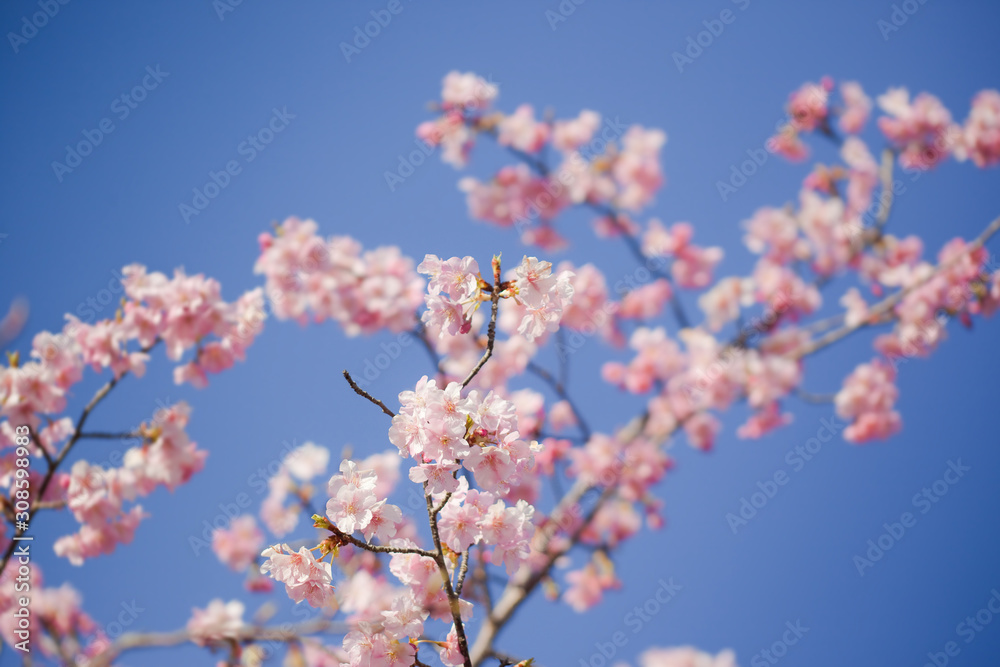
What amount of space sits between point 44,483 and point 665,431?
5353 millimetres

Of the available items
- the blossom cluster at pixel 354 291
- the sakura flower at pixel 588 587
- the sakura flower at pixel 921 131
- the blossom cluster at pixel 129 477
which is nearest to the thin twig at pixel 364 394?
the blossom cluster at pixel 129 477

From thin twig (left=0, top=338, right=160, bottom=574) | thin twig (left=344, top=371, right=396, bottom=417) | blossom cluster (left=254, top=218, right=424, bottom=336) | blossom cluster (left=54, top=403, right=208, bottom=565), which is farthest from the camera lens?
blossom cluster (left=254, top=218, right=424, bottom=336)

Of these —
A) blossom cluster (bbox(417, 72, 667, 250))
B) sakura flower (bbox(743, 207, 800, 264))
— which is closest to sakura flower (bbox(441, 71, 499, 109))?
blossom cluster (bbox(417, 72, 667, 250))

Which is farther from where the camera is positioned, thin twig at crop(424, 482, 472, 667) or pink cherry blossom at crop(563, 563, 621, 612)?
pink cherry blossom at crop(563, 563, 621, 612)

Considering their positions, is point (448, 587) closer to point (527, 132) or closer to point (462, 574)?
point (462, 574)

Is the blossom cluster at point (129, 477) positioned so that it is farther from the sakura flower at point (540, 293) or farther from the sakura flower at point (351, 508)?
the sakura flower at point (540, 293)

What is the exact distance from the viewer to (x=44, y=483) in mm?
2994

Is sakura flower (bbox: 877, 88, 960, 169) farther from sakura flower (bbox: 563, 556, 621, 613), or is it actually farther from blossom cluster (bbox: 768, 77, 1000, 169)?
sakura flower (bbox: 563, 556, 621, 613)

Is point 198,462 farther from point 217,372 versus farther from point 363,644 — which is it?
point 363,644

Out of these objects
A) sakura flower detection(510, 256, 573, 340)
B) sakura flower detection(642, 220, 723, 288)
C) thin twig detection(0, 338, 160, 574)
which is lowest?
sakura flower detection(510, 256, 573, 340)

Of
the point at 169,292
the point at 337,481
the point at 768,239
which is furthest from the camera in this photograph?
the point at 768,239

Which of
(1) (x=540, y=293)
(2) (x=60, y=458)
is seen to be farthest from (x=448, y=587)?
(2) (x=60, y=458)

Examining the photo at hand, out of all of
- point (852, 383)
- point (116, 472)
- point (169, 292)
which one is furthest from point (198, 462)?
point (852, 383)

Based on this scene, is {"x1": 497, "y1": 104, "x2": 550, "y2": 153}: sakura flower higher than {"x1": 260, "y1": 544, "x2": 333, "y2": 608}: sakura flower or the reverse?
higher
